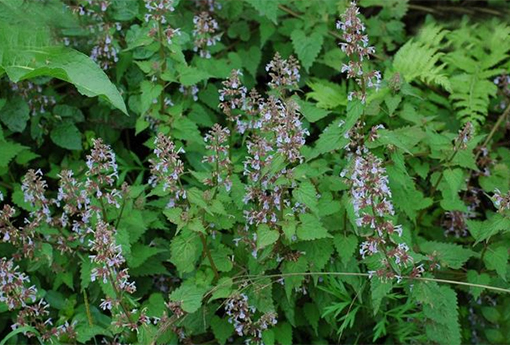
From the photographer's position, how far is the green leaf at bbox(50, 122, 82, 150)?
3854mm

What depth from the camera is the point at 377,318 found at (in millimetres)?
3297

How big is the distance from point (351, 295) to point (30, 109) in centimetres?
201

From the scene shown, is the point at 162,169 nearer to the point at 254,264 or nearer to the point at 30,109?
the point at 254,264

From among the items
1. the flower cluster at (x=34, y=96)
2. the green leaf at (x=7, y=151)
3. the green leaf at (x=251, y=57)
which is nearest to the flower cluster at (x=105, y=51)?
the flower cluster at (x=34, y=96)

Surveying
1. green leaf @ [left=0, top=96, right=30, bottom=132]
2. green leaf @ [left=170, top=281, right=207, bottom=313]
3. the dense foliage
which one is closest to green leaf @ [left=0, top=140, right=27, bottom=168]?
the dense foliage

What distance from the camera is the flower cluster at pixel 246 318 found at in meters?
3.06

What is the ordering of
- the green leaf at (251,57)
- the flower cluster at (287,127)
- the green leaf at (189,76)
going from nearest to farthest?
the flower cluster at (287,127) → the green leaf at (189,76) → the green leaf at (251,57)

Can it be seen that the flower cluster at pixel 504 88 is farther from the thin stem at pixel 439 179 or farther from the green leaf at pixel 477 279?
the green leaf at pixel 477 279

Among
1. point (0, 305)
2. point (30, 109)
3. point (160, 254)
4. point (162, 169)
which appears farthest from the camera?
point (30, 109)

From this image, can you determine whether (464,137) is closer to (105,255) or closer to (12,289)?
A: (105,255)

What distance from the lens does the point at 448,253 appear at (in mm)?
3352

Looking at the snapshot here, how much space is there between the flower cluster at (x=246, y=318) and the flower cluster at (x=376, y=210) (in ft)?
1.71

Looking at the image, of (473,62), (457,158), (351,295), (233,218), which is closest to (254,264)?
(233,218)

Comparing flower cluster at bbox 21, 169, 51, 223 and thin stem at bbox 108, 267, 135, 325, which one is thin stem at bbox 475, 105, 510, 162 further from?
flower cluster at bbox 21, 169, 51, 223
